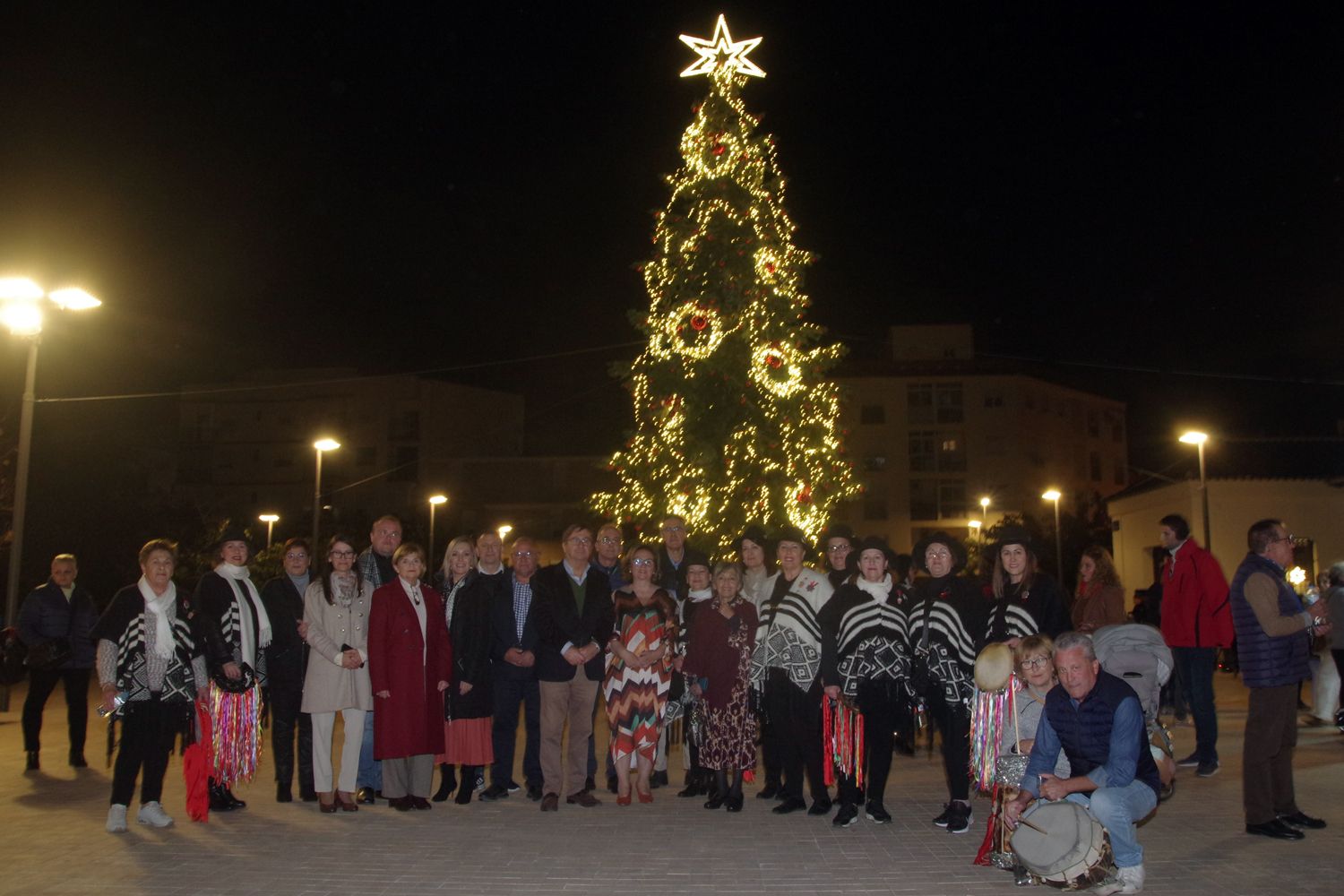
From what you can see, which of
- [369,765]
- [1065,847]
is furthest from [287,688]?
[1065,847]

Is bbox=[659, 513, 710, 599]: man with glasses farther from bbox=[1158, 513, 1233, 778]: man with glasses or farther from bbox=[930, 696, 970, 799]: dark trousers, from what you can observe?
bbox=[1158, 513, 1233, 778]: man with glasses

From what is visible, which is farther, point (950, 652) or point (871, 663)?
point (871, 663)

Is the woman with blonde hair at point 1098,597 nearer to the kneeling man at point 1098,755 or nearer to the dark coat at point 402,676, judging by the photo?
the kneeling man at point 1098,755

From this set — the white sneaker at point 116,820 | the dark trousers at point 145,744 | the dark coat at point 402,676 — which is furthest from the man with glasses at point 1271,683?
the white sneaker at point 116,820

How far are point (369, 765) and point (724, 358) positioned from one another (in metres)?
9.50

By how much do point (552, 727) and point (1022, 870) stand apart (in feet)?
12.7

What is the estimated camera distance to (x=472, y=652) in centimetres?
893

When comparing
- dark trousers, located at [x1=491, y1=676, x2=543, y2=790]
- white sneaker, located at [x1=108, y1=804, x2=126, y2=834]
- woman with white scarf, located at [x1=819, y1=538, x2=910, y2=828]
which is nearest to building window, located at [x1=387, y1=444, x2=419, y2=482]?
dark trousers, located at [x1=491, y1=676, x2=543, y2=790]

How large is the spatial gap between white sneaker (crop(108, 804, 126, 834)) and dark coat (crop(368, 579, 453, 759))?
1678 mm

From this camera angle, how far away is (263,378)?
61656mm

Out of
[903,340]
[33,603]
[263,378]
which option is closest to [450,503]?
[263,378]

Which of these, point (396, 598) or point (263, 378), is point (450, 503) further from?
point (396, 598)

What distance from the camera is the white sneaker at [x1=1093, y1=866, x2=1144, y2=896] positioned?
5852 mm

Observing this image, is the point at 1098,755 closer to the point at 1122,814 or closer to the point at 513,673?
the point at 1122,814
